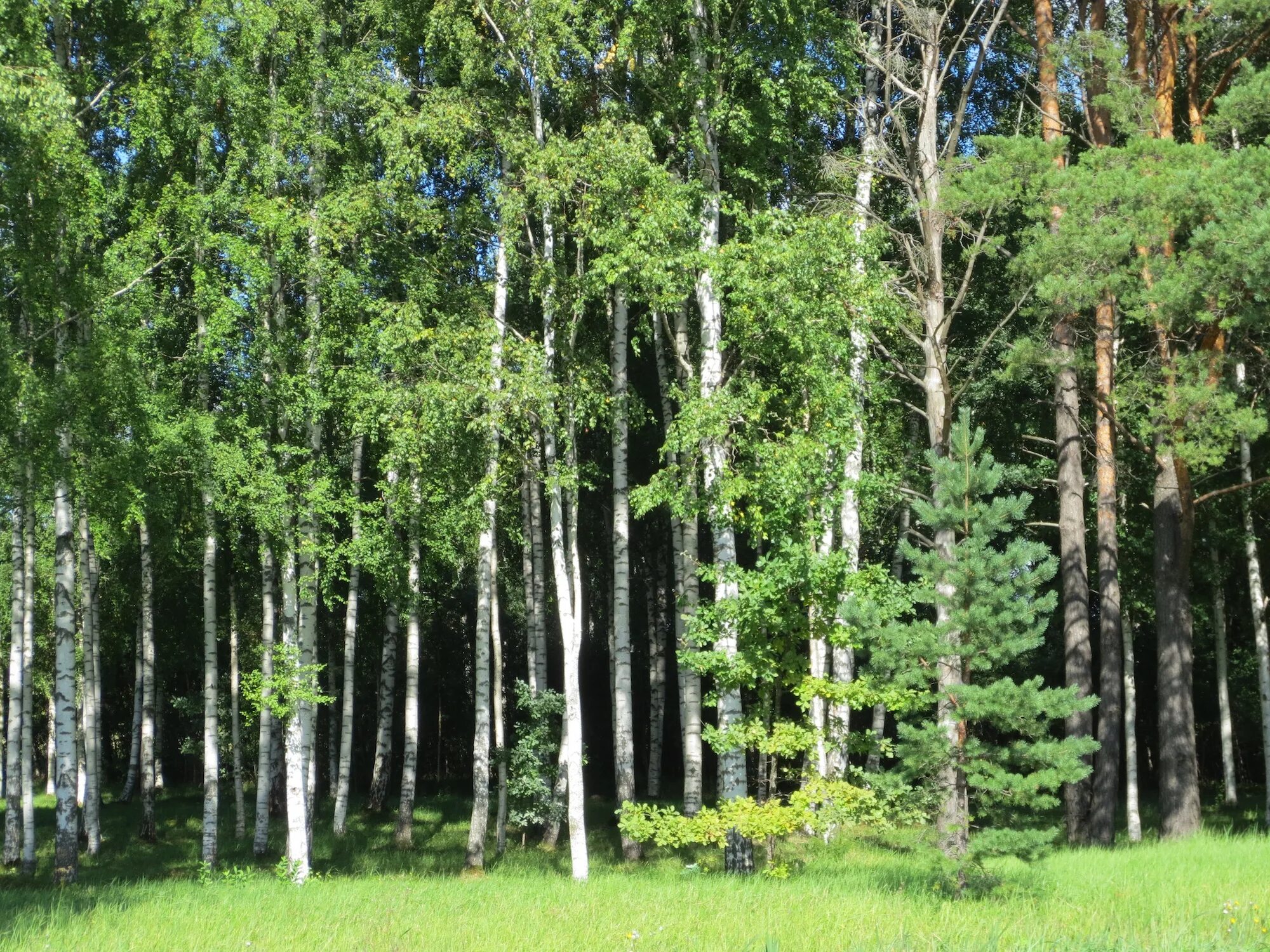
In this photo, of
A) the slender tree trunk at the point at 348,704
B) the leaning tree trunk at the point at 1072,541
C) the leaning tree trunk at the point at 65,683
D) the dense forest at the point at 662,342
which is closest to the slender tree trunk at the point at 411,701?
the dense forest at the point at 662,342

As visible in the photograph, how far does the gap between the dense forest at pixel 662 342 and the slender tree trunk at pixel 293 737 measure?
7cm

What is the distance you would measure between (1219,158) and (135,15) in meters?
14.8

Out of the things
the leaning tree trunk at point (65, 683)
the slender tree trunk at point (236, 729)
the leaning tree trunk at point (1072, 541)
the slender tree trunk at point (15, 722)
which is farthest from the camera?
the slender tree trunk at point (236, 729)

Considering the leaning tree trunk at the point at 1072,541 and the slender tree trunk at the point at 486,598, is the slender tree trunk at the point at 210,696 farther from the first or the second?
the leaning tree trunk at the point at 1072,541

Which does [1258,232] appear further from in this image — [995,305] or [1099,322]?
[995,305]

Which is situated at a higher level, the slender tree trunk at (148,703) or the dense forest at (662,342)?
the dense forest at (662,342)

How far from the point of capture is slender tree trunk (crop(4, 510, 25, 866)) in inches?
690

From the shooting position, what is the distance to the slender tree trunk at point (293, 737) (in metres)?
14.8

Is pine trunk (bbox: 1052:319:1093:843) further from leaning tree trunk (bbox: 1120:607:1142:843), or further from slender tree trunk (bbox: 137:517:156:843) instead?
slender tree trunk (bbox: 137:517:156:843)

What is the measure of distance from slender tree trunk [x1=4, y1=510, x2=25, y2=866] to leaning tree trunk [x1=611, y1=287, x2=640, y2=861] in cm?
863

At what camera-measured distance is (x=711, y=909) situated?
10039 mm

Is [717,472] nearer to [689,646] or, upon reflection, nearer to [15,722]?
[689,646]

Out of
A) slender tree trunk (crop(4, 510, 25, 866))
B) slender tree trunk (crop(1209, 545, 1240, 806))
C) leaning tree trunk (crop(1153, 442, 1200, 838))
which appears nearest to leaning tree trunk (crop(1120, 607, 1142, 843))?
slender tree trunk (crop(1209, 545, 1240, 806))

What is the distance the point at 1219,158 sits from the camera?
13422mm
